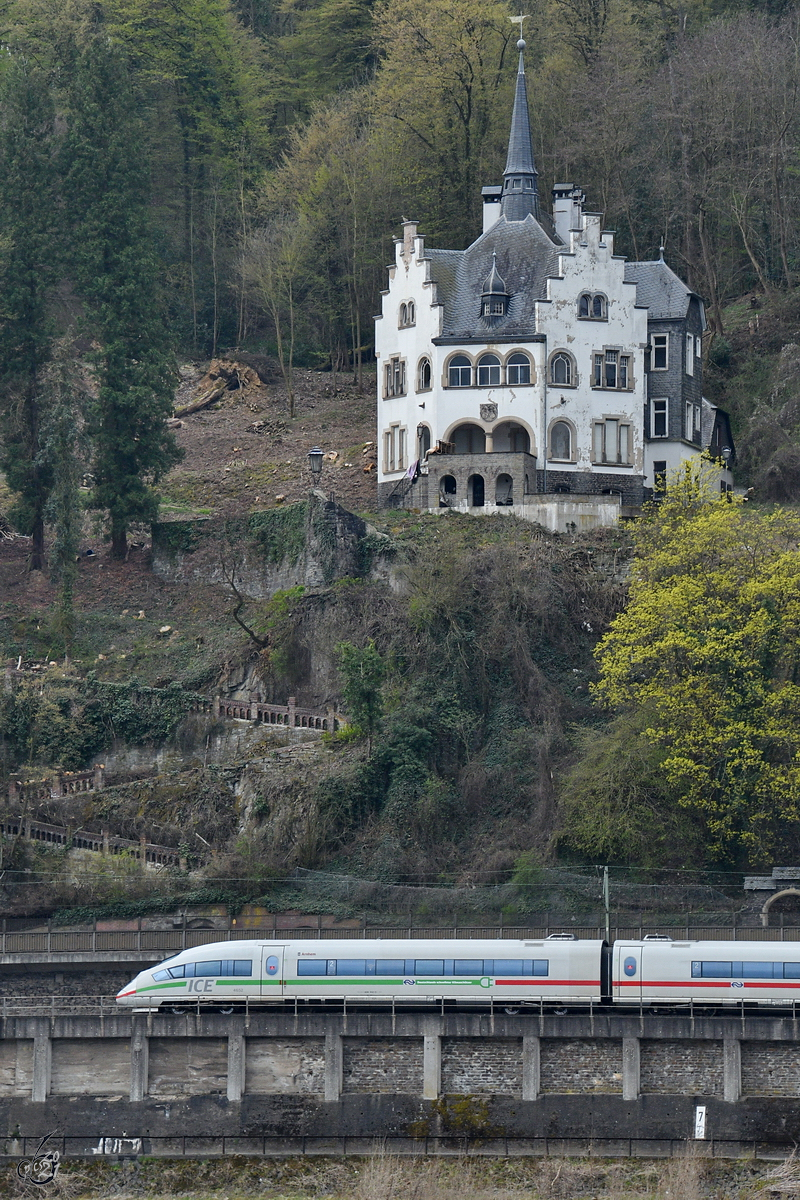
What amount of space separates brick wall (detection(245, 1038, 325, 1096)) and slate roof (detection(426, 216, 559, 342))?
117 feet

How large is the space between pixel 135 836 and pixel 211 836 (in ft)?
7.63

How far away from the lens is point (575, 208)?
275 ft

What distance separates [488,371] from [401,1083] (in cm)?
3579

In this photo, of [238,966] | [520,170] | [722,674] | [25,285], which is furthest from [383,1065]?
[520,170]

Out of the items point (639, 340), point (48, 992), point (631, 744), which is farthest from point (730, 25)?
point (48, 992)

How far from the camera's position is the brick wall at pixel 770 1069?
1982 inches

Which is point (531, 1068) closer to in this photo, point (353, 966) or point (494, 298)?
point (353, 966)

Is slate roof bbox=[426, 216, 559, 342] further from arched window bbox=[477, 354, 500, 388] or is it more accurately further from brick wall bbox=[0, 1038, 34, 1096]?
brick wall bbox=[0, 1038, 34, 1096]

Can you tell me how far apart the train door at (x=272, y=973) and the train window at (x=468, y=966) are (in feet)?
14.1

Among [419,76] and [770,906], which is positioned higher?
[419,76]

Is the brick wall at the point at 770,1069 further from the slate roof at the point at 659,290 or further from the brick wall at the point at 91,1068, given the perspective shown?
the slate roof at the point at 659,290

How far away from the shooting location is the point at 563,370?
81.1 metres

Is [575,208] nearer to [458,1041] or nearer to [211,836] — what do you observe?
[211,836]

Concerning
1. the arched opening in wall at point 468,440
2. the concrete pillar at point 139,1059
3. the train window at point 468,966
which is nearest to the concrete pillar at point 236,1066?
the concrete pillar at point 139,1059
